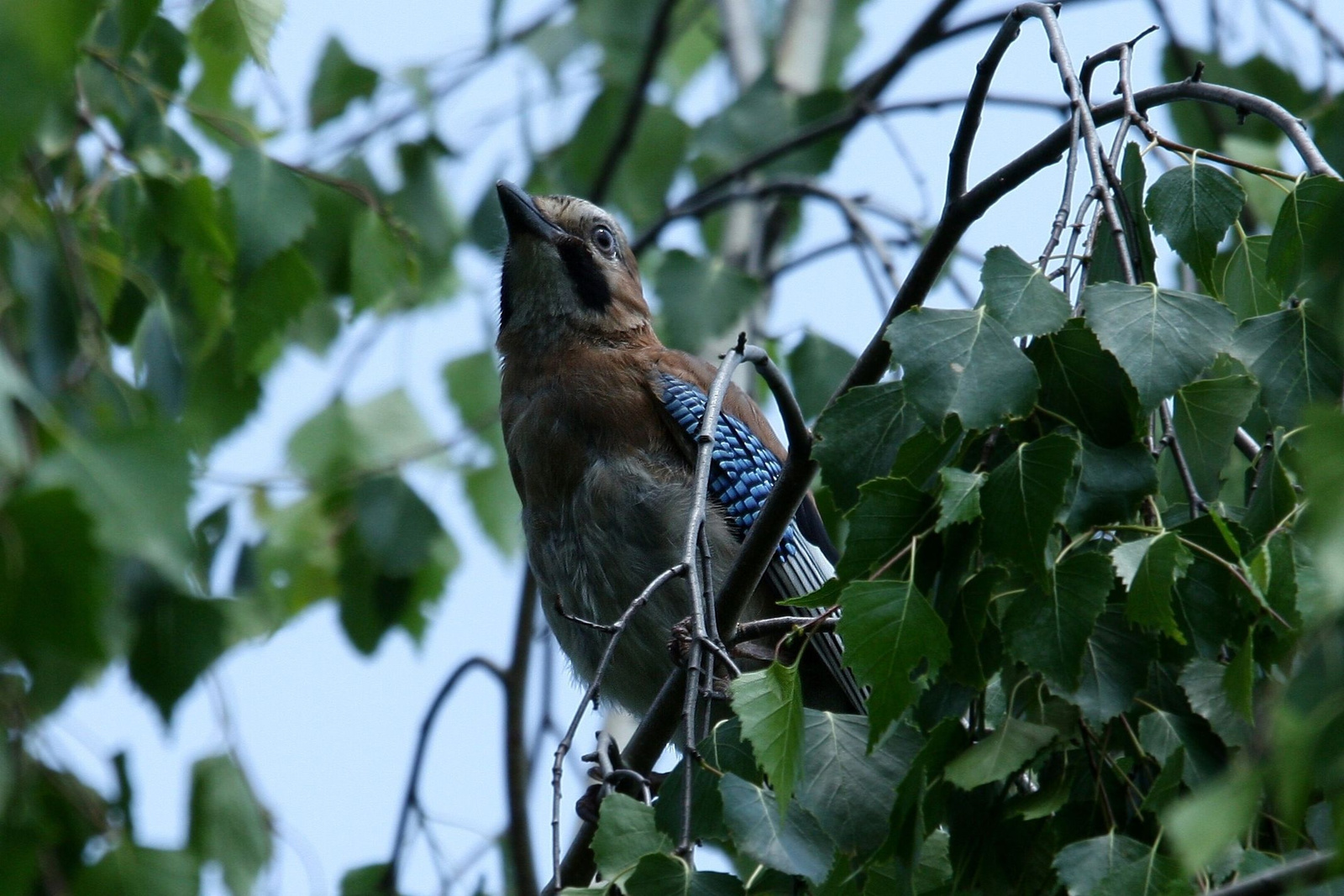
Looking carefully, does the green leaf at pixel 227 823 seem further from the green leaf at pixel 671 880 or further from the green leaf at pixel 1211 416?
the green leaf at pixel 1211 416

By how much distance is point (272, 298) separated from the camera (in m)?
3.92

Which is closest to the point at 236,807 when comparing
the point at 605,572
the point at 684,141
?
the point at 605,572

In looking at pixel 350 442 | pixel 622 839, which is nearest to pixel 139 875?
pixel 622 839

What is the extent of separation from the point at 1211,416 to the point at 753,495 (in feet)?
7.09

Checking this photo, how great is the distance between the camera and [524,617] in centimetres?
507

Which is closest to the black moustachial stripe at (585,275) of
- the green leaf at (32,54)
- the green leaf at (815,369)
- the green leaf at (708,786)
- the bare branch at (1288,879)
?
the green leaf at (815,369)

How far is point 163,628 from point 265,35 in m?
1.30

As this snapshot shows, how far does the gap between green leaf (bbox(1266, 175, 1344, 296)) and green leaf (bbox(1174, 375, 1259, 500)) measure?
15 centimetres

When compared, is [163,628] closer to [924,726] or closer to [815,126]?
[924,726]

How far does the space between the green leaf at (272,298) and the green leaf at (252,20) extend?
2.16 feet

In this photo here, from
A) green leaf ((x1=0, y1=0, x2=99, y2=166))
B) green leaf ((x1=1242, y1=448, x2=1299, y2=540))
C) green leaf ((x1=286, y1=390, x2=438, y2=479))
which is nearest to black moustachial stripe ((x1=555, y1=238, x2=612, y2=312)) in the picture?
green leaf ((x1=286, y1=390, x2=438, y2=479))

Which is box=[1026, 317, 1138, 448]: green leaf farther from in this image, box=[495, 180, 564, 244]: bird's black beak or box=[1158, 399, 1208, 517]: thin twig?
box=[495, 180, 564, 244]: bird's black beak

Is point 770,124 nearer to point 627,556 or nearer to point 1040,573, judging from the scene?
point 627,556

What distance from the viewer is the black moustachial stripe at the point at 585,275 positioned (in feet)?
15.4
